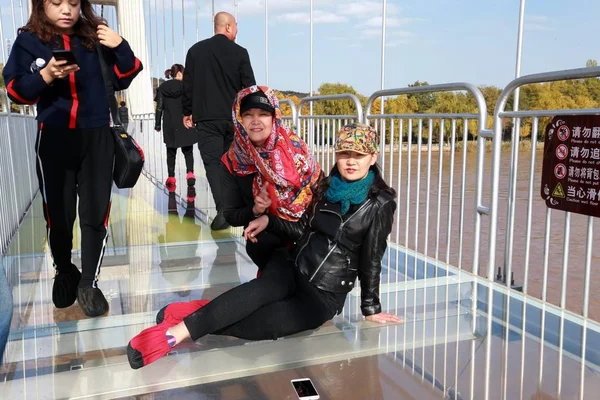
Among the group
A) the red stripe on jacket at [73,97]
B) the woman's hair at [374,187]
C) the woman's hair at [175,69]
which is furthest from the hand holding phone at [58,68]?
the woman's hair at [175,69]

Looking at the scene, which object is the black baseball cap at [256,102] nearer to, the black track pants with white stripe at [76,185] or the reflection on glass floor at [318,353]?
the black track pants with white stripe at [76,185]

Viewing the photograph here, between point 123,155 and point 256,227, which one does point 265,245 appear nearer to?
point 256,227

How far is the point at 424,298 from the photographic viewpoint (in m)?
2.91

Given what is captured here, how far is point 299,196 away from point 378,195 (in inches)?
17.1

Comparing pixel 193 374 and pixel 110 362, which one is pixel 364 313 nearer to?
pixel 193 374

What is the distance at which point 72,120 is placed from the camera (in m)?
2.50

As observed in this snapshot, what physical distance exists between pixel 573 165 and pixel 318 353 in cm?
152

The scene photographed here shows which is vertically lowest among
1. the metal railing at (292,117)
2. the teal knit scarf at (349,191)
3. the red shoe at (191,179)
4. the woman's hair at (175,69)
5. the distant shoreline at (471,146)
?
the red shoe at (191,179)

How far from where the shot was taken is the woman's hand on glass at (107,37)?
2.44 metres

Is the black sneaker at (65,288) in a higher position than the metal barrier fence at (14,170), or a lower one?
lower

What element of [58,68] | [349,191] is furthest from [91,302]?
[349,191]

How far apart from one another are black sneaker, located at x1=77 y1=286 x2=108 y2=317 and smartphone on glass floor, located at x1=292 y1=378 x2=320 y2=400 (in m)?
1.14

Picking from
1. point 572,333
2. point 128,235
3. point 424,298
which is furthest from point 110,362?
point 128,235

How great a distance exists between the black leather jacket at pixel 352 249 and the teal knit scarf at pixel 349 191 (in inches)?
1.5
